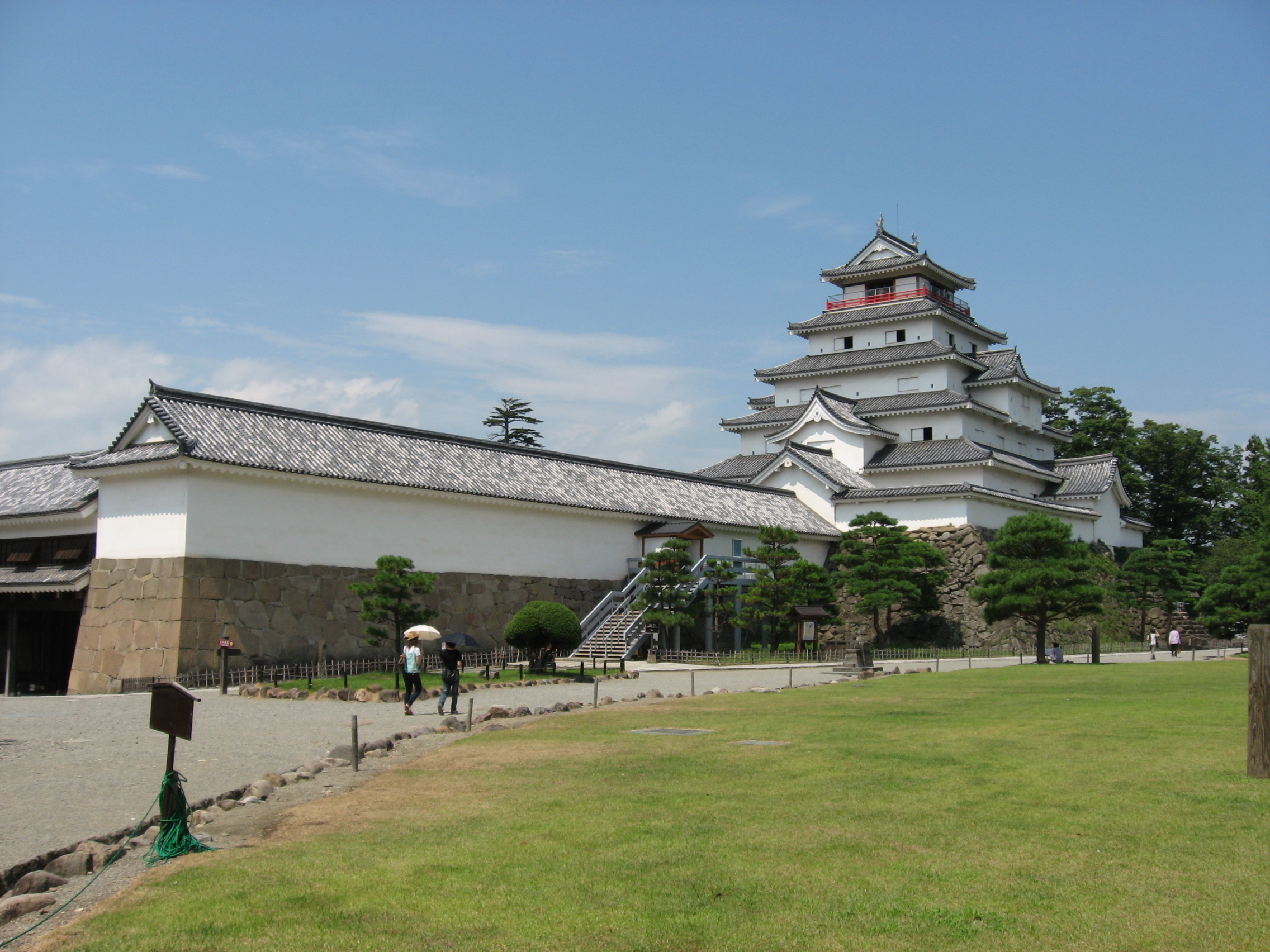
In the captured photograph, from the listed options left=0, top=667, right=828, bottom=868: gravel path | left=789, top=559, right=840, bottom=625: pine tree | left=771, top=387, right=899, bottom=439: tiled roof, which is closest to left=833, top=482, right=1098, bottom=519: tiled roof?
left=771, top=387, right=899, bottom=439: tiled roof

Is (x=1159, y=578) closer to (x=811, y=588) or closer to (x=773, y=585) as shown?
(x=811, y=588)

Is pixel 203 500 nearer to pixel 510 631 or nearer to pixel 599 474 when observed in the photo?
pixel 510 631

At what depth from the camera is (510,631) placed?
29641 millimetres

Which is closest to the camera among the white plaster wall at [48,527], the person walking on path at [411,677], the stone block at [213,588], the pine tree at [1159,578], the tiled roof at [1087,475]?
the person walking on path at [411,677]

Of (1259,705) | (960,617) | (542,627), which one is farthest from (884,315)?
(1259,705)

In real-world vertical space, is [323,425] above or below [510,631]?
above

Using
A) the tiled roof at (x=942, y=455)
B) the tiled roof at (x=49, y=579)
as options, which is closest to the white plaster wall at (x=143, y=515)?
the tiled roof at (x=49, y=579)

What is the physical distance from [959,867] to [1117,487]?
52643mm

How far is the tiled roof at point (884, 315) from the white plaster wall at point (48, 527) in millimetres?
37732

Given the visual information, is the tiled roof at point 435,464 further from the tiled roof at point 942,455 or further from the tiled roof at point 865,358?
the tiled roof at point 865,358

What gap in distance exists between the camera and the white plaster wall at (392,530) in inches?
1160

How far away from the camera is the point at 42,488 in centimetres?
3497

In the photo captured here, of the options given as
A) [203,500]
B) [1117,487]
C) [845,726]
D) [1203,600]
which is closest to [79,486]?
[203,500]

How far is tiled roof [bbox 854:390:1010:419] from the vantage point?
51.7 m
